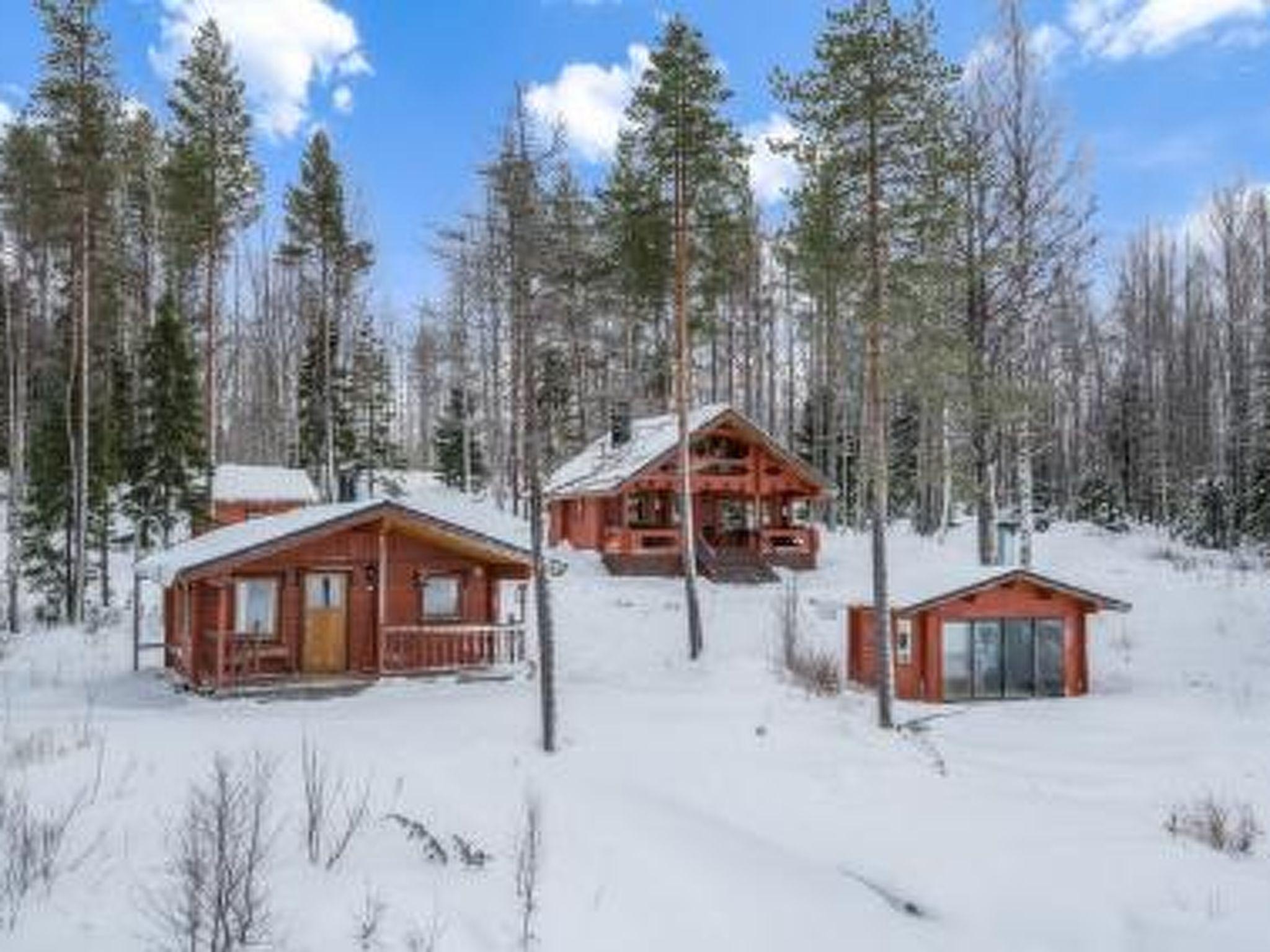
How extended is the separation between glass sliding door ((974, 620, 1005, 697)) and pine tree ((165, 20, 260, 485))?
20.8 m

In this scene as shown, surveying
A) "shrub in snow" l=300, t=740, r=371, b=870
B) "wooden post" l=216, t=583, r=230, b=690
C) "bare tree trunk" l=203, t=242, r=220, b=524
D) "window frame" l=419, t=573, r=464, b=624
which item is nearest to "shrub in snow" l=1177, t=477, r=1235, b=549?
"window frame" l=419, t=573, r=464, b=624

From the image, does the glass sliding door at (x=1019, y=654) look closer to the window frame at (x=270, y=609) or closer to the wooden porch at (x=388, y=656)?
the wooden porch at (x=388, y=656)

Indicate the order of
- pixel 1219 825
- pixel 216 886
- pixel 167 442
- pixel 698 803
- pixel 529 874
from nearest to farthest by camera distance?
pixel 216 886
pixel 529 874
pixel 1219 825
pixel 698 803
pixel 167 442

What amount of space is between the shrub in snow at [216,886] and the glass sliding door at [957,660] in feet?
53.2

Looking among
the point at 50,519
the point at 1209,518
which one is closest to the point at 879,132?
the point at 50,519

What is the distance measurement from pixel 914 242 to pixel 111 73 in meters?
19.6

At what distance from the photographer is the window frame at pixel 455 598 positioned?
73.0 ft

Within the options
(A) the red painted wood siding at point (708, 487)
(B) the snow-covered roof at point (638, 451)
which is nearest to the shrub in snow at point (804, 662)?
(B) the snow-covered roof at point (638, 451)

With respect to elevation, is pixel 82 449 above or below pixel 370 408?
below

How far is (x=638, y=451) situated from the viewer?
116 ft

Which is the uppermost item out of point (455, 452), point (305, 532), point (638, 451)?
point (455, 452)

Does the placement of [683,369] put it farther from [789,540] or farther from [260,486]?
[260,486]

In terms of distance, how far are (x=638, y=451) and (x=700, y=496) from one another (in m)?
3.23

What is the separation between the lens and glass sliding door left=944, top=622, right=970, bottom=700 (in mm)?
22781
